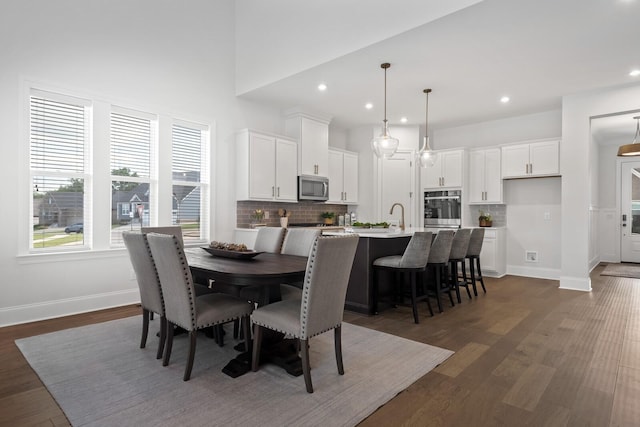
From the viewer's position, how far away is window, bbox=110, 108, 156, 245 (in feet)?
14.1

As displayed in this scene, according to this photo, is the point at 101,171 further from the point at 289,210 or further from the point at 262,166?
the point at 289,210

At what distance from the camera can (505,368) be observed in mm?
2582

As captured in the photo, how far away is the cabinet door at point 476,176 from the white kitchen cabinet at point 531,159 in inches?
15.0

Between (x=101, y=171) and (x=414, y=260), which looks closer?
(x=414, y=260)

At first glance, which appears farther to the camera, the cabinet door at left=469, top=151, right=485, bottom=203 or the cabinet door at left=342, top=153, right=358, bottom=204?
the cabinet door at left=342, top=153, right=358, bottom=204

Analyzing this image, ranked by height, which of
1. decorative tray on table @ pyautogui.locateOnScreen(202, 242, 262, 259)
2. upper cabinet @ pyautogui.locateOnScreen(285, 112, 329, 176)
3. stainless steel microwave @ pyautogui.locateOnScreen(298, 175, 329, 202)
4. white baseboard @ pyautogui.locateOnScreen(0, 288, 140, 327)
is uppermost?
upper cabinet @ pyautogui.locateOnScreen(285, 112, 329, 176)

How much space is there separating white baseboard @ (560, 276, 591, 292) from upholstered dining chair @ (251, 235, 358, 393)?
445 cm

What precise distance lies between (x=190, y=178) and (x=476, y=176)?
488 cm

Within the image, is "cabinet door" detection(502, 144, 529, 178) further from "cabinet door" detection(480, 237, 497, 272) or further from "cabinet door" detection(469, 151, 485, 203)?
"cabinet door" detection(480, 237, 497, 272)

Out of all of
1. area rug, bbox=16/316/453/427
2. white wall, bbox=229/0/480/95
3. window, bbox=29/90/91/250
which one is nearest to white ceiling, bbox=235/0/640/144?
white wall, bbox=229/0/480/95

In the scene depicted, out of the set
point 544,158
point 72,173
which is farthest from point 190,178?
point 544,158

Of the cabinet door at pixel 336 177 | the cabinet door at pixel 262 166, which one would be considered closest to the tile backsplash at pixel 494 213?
the cabinet door at pixel 336 177

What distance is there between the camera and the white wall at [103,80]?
3531 mm

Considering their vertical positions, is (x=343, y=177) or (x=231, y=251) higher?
(x=343, y=177)
